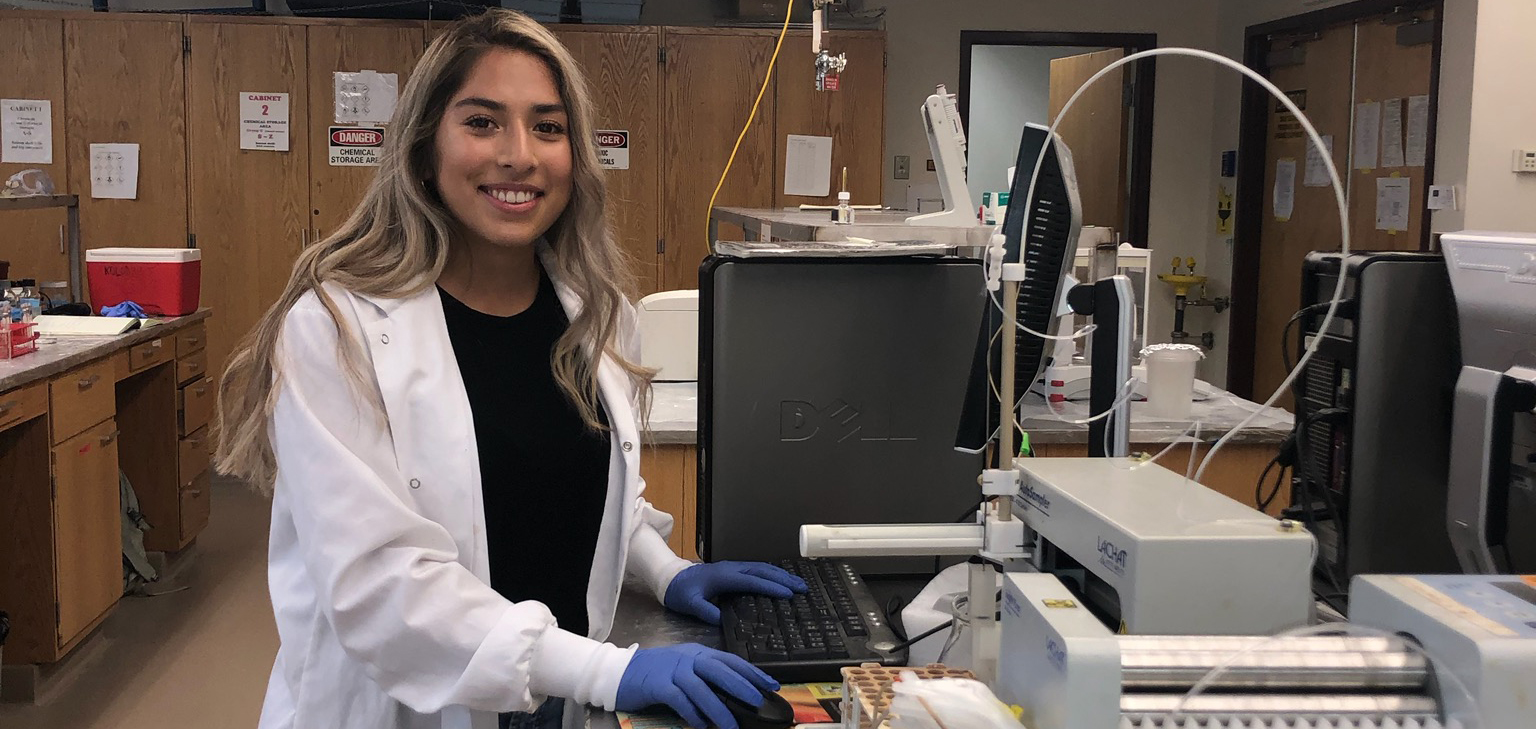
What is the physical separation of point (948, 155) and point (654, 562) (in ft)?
4.21

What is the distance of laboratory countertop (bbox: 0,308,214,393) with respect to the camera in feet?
8.82

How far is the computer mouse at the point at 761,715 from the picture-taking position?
1030 millimetres

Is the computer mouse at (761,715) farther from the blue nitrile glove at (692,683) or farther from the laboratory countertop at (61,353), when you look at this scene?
the laboratory countertop at (61,353)

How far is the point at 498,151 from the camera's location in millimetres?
1382

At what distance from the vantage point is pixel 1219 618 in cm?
86

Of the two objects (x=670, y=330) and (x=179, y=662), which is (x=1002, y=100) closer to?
(x=670, y=330)

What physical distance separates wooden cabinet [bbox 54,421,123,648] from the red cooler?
0.78m

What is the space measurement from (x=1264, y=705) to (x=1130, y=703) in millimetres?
87

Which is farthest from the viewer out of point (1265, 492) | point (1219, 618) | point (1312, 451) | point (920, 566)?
point (1265, 492)

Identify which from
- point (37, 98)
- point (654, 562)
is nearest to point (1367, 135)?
point (654, 562)

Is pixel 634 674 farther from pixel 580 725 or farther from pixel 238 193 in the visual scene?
pixel 238 193

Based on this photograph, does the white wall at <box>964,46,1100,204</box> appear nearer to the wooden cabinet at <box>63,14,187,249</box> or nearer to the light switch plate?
the light switch plate

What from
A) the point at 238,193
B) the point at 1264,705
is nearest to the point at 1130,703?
the point at 1264,705

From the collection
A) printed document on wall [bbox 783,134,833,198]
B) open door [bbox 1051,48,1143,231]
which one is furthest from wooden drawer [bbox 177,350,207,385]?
open door [bbox 1051,48,1143,231]
